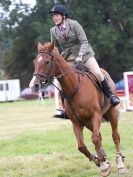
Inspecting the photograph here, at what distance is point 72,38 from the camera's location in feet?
31.9

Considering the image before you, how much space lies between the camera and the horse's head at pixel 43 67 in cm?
847

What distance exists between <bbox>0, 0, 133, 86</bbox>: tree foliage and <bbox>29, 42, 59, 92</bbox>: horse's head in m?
50.8

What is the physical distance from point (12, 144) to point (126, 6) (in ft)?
166

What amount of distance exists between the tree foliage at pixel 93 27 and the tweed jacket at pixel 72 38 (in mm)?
49791

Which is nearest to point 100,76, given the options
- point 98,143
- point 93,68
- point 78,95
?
point 93,68

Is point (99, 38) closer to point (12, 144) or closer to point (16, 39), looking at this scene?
point (16, 39)

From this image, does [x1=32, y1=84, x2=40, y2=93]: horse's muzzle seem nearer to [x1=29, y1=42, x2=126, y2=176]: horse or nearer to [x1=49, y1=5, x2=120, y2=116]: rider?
[x1=29, y1=42, x2=126, y2=176]: horse

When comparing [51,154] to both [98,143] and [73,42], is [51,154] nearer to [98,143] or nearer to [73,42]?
[98,143]

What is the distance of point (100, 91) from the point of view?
394 inches

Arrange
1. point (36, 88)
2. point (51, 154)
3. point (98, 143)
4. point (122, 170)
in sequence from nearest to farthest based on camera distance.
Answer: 1. point (36, 88)
2. point (98, 143)
3. point (122, 170)
4. point (51, 154)

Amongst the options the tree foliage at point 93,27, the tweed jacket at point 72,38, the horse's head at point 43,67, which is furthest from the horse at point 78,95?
the tree foliage at point 93,27

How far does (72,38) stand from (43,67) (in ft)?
4.30

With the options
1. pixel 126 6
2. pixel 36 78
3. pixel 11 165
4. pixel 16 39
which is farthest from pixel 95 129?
pixel 16 39

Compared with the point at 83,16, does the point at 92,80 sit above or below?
above
